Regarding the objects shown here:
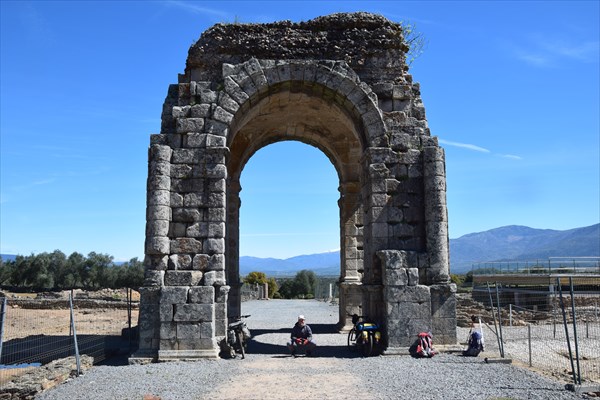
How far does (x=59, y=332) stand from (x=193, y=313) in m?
8.82

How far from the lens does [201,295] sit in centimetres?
1074

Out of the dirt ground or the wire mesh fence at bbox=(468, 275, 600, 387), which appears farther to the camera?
the wire mesh fence at bbox=(468, 275, 600, 387)

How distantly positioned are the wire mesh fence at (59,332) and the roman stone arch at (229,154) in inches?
90.1

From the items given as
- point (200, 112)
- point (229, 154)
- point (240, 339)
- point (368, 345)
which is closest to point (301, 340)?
point (240, 339)

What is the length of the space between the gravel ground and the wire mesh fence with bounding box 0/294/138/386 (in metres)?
1.64

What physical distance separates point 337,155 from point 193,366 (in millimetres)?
8735

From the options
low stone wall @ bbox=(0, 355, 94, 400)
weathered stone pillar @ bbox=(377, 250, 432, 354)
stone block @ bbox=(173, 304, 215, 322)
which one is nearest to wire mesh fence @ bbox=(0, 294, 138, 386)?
low stone wall @ bbox=(0, 355, 94, 400)

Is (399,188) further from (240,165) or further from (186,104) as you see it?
(240,165)

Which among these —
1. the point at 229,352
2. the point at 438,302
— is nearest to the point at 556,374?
the point at 438,302

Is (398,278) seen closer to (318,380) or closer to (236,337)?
(318,380)

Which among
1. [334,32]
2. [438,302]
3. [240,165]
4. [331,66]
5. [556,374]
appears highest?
[334,32]

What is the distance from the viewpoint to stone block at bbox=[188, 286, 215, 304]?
10711mm

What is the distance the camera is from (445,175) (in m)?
11.4

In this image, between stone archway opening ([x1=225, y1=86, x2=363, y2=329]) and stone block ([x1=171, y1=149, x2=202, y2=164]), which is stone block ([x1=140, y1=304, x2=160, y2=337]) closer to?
stone block ([x1=171, y1=149, x2=202, y2=164])
